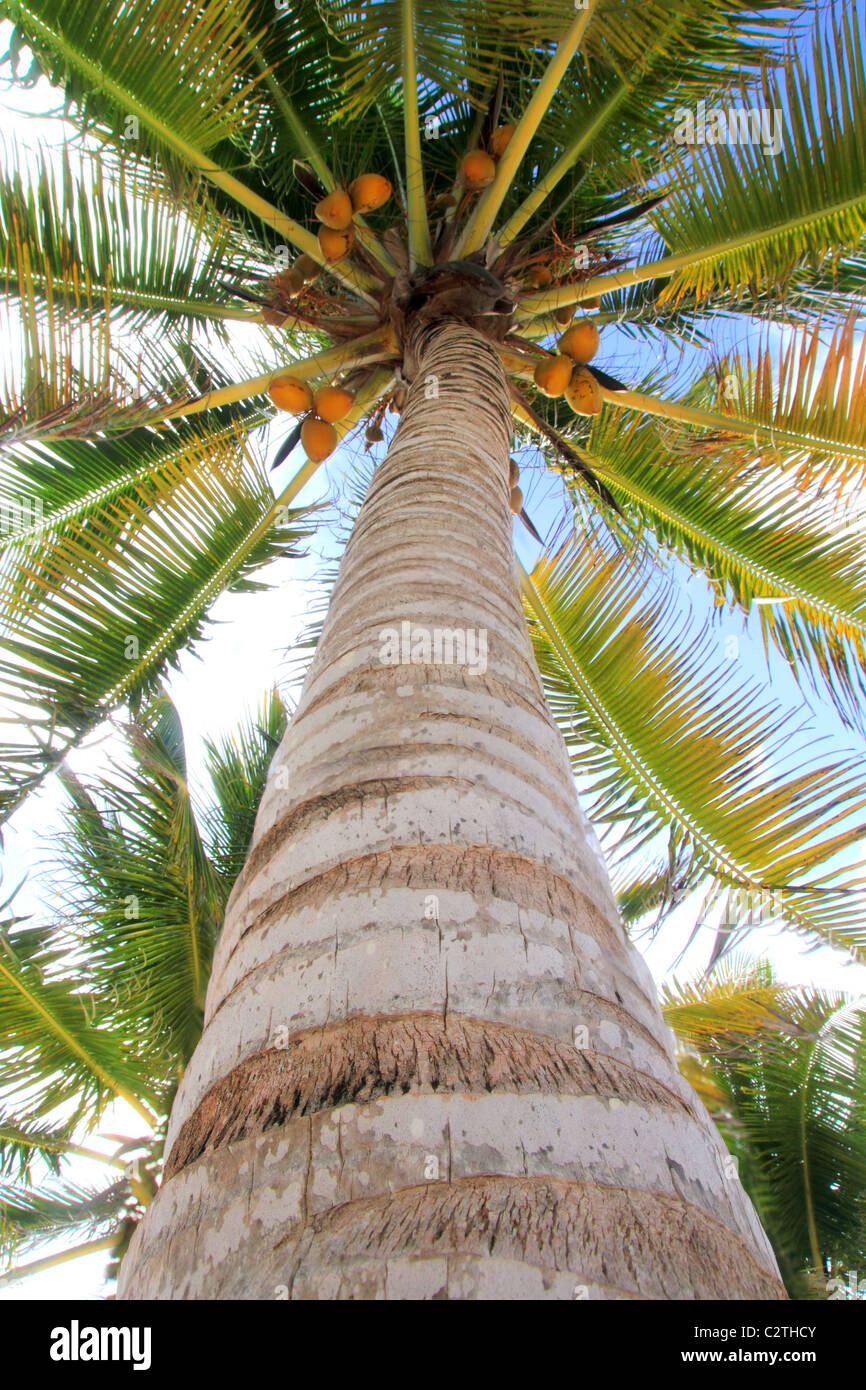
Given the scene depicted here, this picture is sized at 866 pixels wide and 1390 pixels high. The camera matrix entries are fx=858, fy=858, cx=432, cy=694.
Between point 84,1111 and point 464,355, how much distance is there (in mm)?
4336

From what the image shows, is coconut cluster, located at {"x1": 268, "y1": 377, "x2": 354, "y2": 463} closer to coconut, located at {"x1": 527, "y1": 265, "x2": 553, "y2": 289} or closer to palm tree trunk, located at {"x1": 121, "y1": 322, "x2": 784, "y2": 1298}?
coconut, located at {"x1": 527, "y1": 265, "x2": 553, "y2": 289}

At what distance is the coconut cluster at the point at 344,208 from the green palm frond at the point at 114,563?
3.69 feet

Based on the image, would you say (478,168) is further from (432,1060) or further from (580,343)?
(432,1060)

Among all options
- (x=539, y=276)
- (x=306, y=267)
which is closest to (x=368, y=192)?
(x=306, y=267)

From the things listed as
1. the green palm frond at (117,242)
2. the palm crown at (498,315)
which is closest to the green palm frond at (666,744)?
the palm crown at (498,315)

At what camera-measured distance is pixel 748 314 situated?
5035 millimetres

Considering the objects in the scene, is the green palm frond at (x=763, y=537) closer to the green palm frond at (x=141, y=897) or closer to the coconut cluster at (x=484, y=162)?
the coconut cluster at (x=484, y=162)

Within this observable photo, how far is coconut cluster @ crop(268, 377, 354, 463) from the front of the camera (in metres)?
3.44

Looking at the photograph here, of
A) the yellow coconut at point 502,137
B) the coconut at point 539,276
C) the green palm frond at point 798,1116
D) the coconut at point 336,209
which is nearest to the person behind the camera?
the coconut at point 336,209

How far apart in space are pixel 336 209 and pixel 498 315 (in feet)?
2.57

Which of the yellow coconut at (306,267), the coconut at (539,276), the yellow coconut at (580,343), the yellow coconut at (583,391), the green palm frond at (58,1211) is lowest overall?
the green palm frond at (58,1211)

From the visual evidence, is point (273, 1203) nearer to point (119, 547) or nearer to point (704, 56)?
point (119, 547)

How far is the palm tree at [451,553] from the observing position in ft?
2.53

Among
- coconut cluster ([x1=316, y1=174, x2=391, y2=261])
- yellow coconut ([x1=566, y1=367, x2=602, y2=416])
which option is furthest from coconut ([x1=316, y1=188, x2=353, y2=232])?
yellow coconut ([x1=566, y1=367, x2=602, y2=416])
